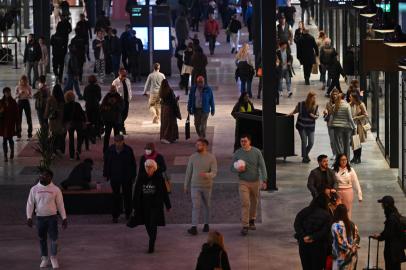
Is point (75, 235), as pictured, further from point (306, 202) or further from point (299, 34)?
point (299, 34)

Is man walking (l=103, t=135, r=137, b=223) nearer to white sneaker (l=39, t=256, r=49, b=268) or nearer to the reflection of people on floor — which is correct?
the reflection of people on floor

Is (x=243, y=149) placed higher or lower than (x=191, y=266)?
higher

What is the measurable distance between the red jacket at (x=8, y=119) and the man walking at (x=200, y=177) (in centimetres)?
784

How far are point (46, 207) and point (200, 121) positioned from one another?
12136 mm

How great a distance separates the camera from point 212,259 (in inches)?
712

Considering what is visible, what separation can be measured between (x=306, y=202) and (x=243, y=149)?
10.2 ft

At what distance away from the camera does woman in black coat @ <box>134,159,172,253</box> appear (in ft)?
75.7

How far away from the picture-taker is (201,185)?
24156 millimetres

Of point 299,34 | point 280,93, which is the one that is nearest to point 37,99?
point 280,93

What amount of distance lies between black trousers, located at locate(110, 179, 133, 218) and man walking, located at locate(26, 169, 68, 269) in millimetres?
3058

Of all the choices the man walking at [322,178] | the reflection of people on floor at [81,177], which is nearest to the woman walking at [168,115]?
the reflection of people on floor at [81,177]

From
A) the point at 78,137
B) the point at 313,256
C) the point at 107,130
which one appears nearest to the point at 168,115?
the point at 107,130

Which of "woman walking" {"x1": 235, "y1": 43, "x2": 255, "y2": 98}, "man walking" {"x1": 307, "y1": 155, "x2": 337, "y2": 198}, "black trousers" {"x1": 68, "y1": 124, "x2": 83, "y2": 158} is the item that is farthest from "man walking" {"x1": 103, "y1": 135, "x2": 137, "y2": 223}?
"woman walking" {"x1": 235, "y1": 43, "x2": 255, "y2": 98}

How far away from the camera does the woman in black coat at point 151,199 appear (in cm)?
2306
